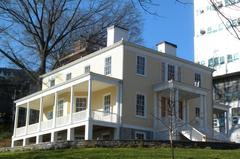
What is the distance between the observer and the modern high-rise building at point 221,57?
154ft

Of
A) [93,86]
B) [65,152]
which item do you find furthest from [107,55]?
[65,152]

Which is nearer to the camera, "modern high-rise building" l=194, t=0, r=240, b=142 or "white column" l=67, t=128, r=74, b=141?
"white column" l=67, t=128, r=74, b=141

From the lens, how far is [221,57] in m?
49.9

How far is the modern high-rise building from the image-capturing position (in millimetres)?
47031

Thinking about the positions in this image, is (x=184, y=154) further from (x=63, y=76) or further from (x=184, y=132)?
(x=63, y=76)

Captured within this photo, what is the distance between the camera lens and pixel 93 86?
3262cm

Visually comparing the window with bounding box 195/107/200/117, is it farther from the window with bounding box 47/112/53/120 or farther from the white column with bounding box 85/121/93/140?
the window with bounding box 47/112/53/120

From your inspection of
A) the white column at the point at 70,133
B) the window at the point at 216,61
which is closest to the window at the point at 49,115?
the white column at the point at 70,133

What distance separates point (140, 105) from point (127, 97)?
130 centimetres

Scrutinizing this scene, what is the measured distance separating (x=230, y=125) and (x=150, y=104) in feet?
52.9

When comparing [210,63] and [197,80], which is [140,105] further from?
[210,63]

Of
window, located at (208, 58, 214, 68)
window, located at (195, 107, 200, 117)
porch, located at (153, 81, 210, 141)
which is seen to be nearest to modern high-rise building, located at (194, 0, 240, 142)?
window, located at (208, 58, 214, 68)

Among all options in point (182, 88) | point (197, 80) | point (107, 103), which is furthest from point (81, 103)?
point (197, 80)

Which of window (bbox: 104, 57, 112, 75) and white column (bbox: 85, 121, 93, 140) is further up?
window (bbox: 104, 57, 112, 75)
